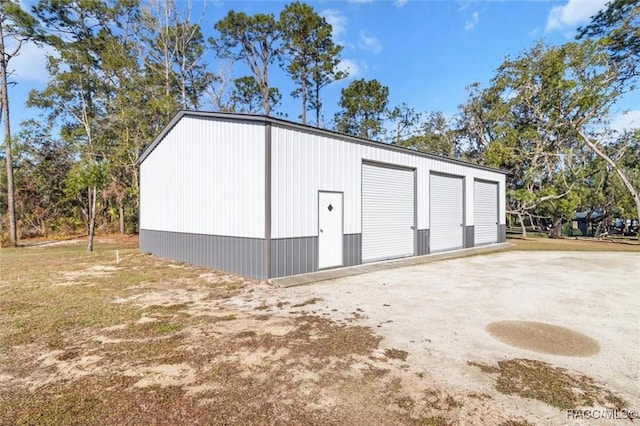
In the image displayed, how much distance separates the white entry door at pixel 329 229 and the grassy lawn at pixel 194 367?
277 centimetres

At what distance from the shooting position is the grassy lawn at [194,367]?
96.0 inches

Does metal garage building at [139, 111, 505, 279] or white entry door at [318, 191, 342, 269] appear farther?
white entry door at [318, 191, 342, 269]

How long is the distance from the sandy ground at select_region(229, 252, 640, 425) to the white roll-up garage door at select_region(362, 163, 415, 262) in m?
1.48

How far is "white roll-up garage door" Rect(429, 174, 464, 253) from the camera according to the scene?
12094mm

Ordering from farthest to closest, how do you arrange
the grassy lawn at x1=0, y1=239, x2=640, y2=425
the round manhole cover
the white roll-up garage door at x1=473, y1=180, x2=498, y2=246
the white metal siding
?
the white roll-up garage door at x1=473, y1=180, x2=498, y2=246, the white metal siding, the round manhole cover, the grassy lawn at x1=0, y1=239, x2=640, y2=425

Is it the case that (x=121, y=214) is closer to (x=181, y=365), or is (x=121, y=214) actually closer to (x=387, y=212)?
(x=387, y=212)

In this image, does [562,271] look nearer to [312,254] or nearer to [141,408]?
[312,254]

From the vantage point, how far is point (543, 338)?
3924 millimetres

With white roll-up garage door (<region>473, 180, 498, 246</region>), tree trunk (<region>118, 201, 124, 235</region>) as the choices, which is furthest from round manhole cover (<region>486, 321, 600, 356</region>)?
tree trunk (<region>118, 201, 124, 235</region>)

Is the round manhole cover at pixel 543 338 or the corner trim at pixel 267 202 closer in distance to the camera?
the round manhole cover at pixel 543 338

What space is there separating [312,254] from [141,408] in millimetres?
5731

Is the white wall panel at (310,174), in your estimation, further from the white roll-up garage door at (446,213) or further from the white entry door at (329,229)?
the white roll-up garage door at (446,213)

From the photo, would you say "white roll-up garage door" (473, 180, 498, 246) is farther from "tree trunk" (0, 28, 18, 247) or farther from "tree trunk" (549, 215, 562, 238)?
"tree trunk" (0, 28, 18, 247)

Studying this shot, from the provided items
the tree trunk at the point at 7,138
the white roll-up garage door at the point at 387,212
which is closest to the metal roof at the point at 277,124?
the white roll-up garage door at the point at 387,212
